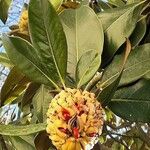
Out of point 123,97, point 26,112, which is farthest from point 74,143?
point 26,112

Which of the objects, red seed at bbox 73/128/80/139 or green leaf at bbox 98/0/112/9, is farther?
green leaf at bbox 98/0/112/9

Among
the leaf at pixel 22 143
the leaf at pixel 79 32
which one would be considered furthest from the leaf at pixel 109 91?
the leaf at pixel 22 143

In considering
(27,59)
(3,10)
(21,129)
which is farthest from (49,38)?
(3,10)

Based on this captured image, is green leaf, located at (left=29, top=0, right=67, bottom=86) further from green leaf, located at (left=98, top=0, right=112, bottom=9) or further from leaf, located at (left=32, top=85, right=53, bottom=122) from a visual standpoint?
green leaf, located at (left=98, top=0, right=112, bottom=9)

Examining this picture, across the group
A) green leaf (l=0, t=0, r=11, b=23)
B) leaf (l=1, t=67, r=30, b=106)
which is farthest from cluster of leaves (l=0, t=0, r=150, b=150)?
green leaf (l=0, t=0, r=11, b=23)

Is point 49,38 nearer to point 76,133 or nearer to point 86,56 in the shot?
point 86,56

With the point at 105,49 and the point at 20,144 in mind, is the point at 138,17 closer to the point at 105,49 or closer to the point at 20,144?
the point at 105,49
